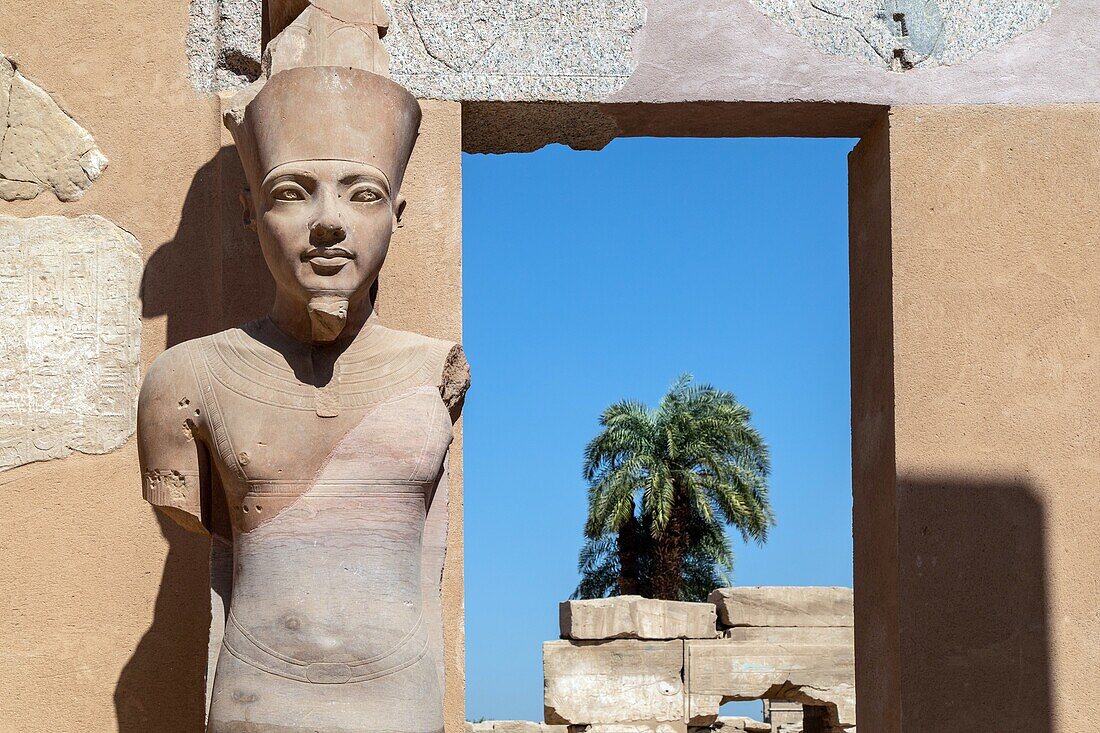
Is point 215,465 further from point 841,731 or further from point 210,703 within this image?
point 841,731

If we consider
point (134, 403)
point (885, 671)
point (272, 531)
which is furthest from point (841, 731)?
point (272, 531)

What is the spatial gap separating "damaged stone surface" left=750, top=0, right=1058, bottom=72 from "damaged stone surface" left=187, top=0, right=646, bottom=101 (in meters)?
0.49

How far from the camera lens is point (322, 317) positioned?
134 inches

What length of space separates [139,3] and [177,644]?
1.83 m

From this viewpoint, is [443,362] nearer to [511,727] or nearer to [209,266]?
[209,266]

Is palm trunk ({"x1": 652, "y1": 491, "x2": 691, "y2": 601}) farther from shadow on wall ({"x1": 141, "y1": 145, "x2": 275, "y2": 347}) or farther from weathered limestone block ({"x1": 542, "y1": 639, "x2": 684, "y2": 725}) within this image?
shadow on wall ({"x1": 141, "y1": 145, "x2": 275, "y2": 347})

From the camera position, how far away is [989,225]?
4629mm

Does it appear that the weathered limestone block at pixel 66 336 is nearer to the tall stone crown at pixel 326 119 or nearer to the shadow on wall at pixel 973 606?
the tall stone crown at pixel 326 119

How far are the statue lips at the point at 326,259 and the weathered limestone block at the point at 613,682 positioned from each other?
9.04 meters

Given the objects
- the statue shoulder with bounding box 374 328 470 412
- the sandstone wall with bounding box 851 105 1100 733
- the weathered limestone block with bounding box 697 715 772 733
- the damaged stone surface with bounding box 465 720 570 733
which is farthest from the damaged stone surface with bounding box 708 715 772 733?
the statue shoulder with bounding box 374 328 470 412

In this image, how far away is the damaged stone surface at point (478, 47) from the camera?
15.1 ft

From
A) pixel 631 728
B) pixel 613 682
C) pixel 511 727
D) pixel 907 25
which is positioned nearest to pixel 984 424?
pixel 907 25

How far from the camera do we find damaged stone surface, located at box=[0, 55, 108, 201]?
4.56 meters

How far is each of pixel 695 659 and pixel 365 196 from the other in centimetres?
969
